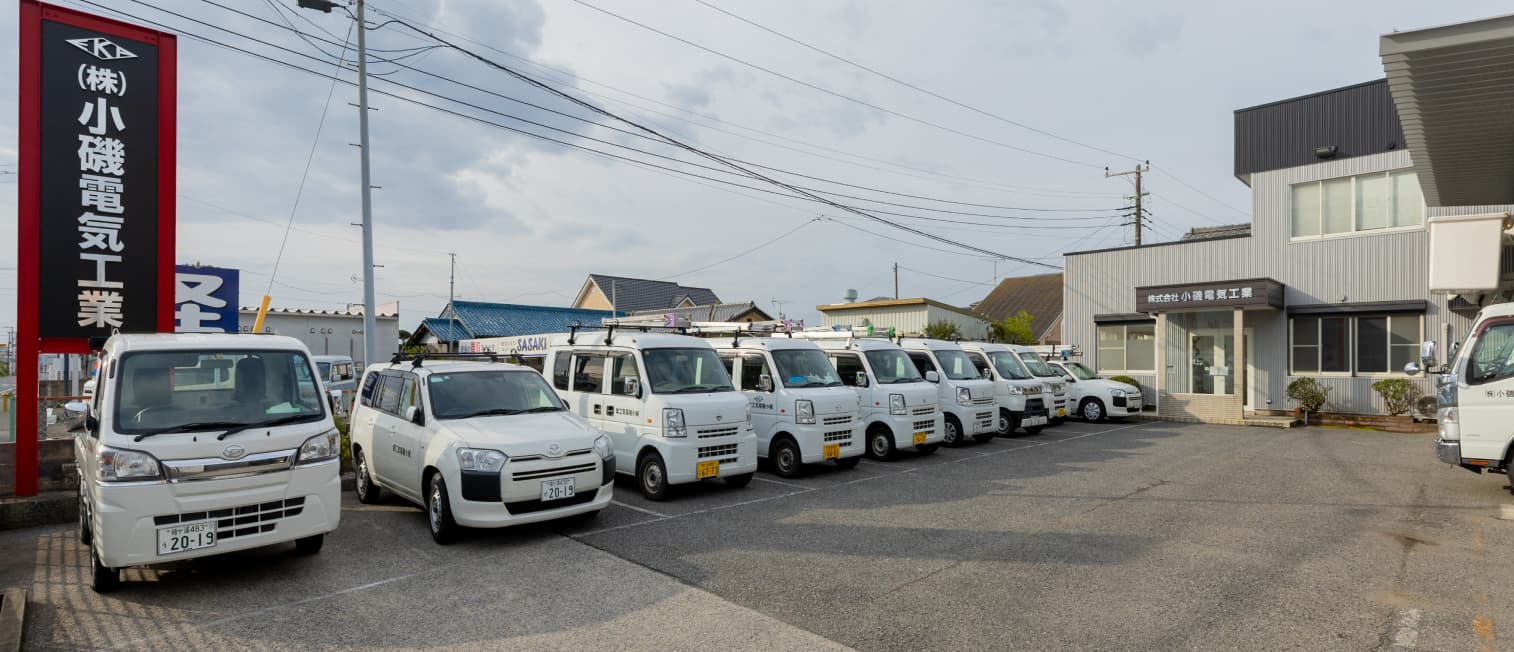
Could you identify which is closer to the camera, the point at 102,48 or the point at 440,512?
the point at 440,512

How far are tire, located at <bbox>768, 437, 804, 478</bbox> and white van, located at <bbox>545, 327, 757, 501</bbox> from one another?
96 cm

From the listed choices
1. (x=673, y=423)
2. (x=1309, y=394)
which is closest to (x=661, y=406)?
(x=673, y=423)

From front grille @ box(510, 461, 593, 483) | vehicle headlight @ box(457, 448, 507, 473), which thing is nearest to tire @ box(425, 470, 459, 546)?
vehicle headlight @ box(457, 448, 507, 473)

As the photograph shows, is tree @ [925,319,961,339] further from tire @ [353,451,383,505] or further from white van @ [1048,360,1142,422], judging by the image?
tire @ [353,451,383,505]

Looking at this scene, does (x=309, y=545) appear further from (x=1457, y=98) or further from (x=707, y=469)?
(x=1457, y=98)

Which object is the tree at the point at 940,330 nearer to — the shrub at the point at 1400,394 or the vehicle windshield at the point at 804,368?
the shrub at the point at 1400,394

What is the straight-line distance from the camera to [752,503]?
344 inches

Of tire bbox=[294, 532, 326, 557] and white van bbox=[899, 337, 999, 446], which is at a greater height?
white van bbox=[899, 337, 999, 446]

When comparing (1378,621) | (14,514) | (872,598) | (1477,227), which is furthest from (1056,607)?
(1477,227)

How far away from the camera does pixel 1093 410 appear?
19172mm

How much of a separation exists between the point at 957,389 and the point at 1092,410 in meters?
7.30

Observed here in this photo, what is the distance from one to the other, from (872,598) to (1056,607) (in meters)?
1.22

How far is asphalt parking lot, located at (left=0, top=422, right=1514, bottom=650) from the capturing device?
15.5ft

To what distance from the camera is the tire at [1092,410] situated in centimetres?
1906
